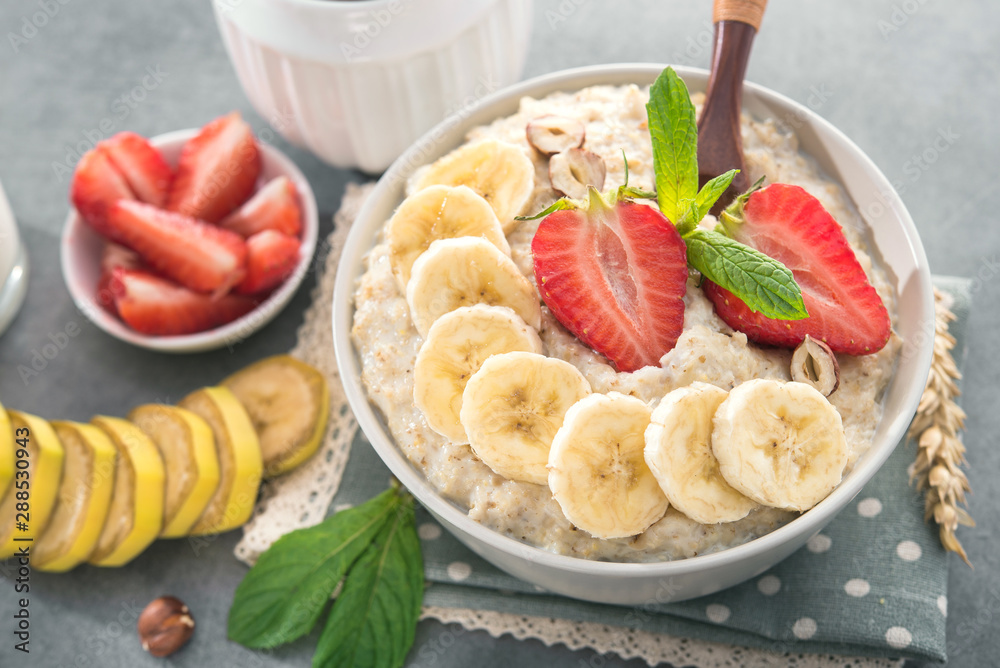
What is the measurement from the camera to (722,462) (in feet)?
6.28

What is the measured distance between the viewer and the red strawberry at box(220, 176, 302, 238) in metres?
3.17

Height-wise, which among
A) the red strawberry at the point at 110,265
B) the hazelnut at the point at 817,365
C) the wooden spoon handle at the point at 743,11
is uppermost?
the wooden spoon handle at the point at 743,11

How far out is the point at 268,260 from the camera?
3.04 meters

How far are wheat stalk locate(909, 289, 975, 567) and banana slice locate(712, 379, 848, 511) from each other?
0.67 m

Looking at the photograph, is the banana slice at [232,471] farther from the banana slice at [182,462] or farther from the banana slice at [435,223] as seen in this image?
the banana slice at [435,223]

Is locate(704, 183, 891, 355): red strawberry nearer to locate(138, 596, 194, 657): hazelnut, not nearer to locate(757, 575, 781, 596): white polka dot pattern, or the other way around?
locate(757, 575, 781, 596): white polka dot pattern

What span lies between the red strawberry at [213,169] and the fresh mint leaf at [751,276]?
1.88 metres

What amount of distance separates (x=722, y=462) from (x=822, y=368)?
370 millimetres

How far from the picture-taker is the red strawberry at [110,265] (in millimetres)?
3082

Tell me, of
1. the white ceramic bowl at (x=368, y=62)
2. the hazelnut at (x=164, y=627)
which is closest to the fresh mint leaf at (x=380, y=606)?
the hazelnut at (x=164, y=627)

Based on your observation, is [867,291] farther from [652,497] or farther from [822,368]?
[652,497]

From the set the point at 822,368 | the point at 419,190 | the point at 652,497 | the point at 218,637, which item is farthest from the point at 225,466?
the point at 822,368

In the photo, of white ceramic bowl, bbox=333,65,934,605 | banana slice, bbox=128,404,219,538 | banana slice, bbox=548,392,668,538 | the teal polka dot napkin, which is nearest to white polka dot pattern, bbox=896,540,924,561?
the teal polka dot napkin

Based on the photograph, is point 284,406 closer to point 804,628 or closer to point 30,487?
point 30,487
